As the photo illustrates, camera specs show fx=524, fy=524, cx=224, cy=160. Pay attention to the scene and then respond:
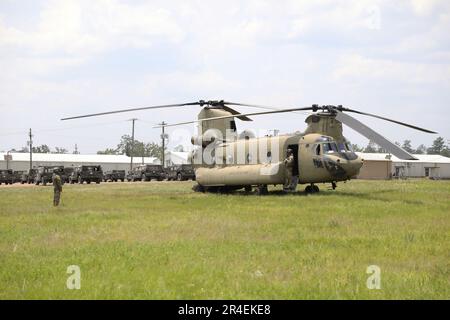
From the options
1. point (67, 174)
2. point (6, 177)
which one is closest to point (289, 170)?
point (67, 174)

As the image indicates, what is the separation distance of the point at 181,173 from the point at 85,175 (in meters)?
10.0

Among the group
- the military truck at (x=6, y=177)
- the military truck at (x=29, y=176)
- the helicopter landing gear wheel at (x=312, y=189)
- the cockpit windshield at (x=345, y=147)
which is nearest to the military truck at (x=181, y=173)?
the military truck at (x=29, y=176)

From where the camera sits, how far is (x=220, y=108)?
2695cm

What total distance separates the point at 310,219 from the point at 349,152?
883 centimetres

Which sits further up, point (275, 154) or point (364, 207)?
point (275, 154)

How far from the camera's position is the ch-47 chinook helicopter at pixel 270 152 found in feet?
70.3

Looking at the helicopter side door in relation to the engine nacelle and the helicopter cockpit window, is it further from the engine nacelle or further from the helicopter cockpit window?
the engine nacelle

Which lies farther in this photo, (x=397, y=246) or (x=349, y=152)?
(x=349, y=152)

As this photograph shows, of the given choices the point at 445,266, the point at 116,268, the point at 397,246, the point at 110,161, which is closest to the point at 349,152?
the point at 397,246

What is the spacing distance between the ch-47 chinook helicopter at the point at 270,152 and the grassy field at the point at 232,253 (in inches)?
223

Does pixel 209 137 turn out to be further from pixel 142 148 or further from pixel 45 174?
pixel 142 148

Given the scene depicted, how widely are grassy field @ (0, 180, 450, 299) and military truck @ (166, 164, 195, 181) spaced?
37.9m
